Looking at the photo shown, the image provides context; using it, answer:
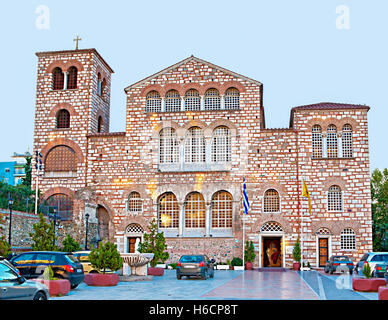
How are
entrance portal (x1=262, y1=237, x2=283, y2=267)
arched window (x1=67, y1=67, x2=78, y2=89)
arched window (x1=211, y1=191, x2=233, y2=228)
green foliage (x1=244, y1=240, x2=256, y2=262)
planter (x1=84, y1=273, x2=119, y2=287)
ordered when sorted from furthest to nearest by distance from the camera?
arched window (x1=67, y1=67, x2=78, y2=89) < arched window (x1=211, y1=191, x2=233, y2=228) < entrance portal (x1=262, y1=237, x2=283, y2=267) < green foliage (x1=244, y1=240, x2=256, y2=262) < planter (x1=84, y1=273, x2=119, y2=287)

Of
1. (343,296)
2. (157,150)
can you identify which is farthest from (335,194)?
(343,296)

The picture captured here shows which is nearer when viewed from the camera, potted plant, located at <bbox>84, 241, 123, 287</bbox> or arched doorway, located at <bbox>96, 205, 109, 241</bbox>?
potted plant, located at <bbox>84, 241, 123, 287</bbox>

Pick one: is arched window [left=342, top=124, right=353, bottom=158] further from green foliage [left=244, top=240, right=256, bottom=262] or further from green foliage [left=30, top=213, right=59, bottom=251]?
green foliage [left=30, top=213, right=59, bottom=251]

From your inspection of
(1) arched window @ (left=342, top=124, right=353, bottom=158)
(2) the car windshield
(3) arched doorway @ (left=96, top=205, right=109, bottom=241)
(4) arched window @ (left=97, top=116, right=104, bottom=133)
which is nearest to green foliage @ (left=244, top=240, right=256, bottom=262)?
(1) arched window @ (left=342, top=124, right=353, bottom=158)

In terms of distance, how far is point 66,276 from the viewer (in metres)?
17.2

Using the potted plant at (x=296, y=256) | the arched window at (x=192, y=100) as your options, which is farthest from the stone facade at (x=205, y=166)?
the potted plant at (x=296, y=256)

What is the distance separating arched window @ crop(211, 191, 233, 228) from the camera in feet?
124

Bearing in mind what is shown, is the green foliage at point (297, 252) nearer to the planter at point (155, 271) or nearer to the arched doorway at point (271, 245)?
the arched doorway at point (271, 245)

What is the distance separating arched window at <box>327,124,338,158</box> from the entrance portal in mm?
8096

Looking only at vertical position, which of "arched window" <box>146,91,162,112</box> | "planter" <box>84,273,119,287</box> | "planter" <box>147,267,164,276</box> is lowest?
"planter" <box>147,267,164,276</box>

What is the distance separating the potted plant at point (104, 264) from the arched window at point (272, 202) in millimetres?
18651

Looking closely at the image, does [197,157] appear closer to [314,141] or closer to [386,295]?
[314,141]

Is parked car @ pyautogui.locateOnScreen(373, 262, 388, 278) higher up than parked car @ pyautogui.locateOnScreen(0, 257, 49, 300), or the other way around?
parked car @ pyautogui.locateOnScreen(0, 257, 49, 300)

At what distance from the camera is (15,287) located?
10.9 metres
